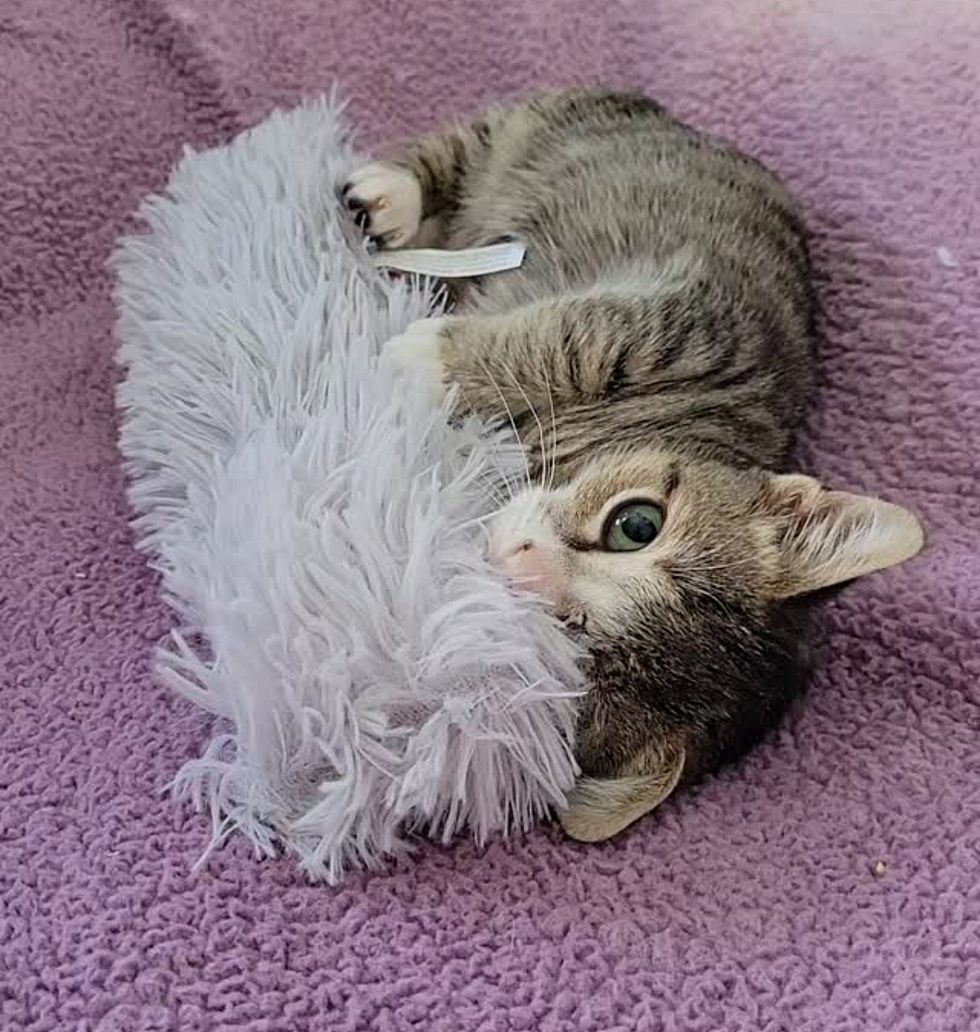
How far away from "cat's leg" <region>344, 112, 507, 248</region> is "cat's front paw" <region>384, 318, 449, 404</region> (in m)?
0.19

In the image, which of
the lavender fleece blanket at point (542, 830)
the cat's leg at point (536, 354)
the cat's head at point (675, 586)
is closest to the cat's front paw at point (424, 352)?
the cat's leg at point (536, 354)

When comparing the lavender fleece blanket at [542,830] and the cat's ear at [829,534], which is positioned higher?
the cat's ear at [829,534]

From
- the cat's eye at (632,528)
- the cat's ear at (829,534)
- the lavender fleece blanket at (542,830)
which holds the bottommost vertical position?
the lavender fleece blanket at (542,830)

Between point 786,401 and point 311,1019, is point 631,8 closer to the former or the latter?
point 786,401

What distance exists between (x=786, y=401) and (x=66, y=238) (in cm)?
75

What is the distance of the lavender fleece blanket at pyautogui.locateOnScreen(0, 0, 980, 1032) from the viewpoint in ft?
3.41

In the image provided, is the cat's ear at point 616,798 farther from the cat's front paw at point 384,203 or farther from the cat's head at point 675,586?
the cat's front paw at point 384,203

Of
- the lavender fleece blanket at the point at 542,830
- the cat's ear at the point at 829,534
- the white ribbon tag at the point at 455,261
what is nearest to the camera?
the lavender fleece blanket at the point at 542,830

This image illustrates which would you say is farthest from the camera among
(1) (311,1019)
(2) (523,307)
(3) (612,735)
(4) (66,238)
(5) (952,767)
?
(4) (66,238)

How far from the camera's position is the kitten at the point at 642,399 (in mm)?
1137

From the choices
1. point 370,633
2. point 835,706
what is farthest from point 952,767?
point 370,633

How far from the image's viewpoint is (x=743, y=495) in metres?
1.22

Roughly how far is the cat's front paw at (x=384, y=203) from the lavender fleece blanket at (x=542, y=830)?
28 cm

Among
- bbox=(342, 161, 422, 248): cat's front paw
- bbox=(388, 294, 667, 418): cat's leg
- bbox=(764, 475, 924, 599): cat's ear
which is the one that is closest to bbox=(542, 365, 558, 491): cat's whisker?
bbox=(388, 294, 667, 418): cat's leg
